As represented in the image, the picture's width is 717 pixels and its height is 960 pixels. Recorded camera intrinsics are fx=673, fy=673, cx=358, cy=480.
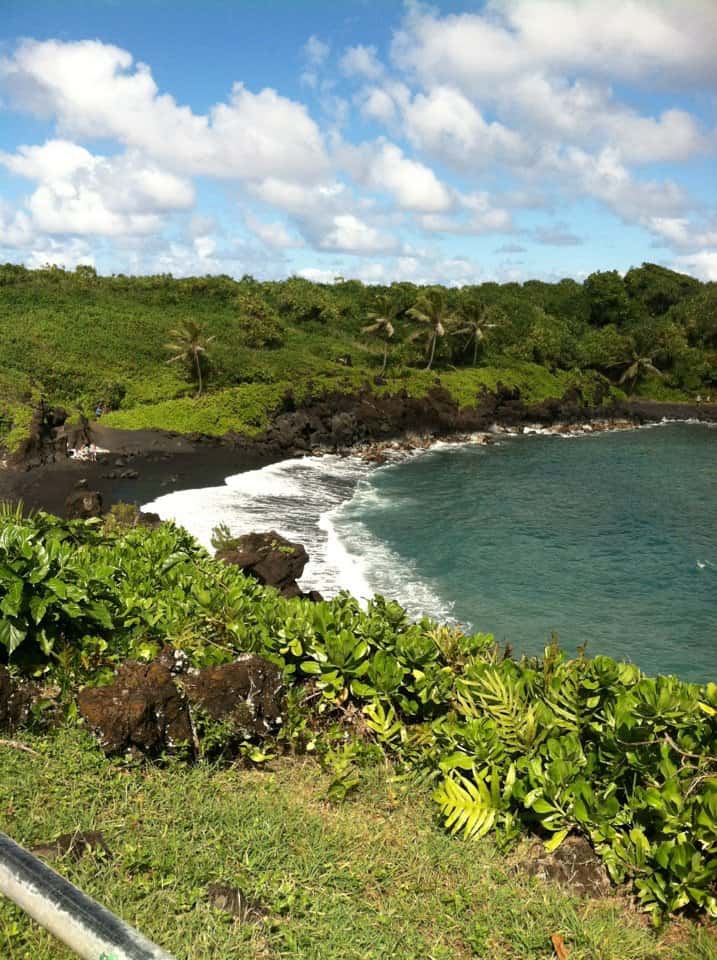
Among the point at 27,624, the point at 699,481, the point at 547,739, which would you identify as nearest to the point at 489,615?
the point at 547,739

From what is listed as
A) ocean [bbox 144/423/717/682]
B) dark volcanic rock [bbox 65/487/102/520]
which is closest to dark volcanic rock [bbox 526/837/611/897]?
ocean [bbox 144/423/717/682]

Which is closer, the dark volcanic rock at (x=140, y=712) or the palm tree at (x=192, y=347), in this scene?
the dark volcanic rock at (x=140, y=712)

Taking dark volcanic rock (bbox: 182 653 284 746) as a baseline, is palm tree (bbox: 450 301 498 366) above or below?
above

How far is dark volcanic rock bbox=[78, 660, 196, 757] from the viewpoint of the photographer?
246 inches

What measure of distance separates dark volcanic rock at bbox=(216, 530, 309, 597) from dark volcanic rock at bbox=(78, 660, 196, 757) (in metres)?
12.4

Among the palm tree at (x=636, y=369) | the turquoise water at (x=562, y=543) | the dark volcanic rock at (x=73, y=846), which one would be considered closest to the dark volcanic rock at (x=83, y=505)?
the turquoise water at (x=562, y=543)

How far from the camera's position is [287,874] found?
510cm

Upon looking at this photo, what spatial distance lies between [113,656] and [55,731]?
3.11 feet

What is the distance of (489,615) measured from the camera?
2142 cm

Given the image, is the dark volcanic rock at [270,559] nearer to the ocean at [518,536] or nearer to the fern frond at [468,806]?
the ocean at [518,536]

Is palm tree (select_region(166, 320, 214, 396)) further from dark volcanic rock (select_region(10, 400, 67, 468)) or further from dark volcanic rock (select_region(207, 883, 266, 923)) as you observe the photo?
dark volcanic rock (select_region(207, 883, 266, 923))

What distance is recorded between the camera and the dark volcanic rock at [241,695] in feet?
22.5

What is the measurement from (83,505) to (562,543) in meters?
20.1

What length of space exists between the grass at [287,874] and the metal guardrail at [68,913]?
2.11m
